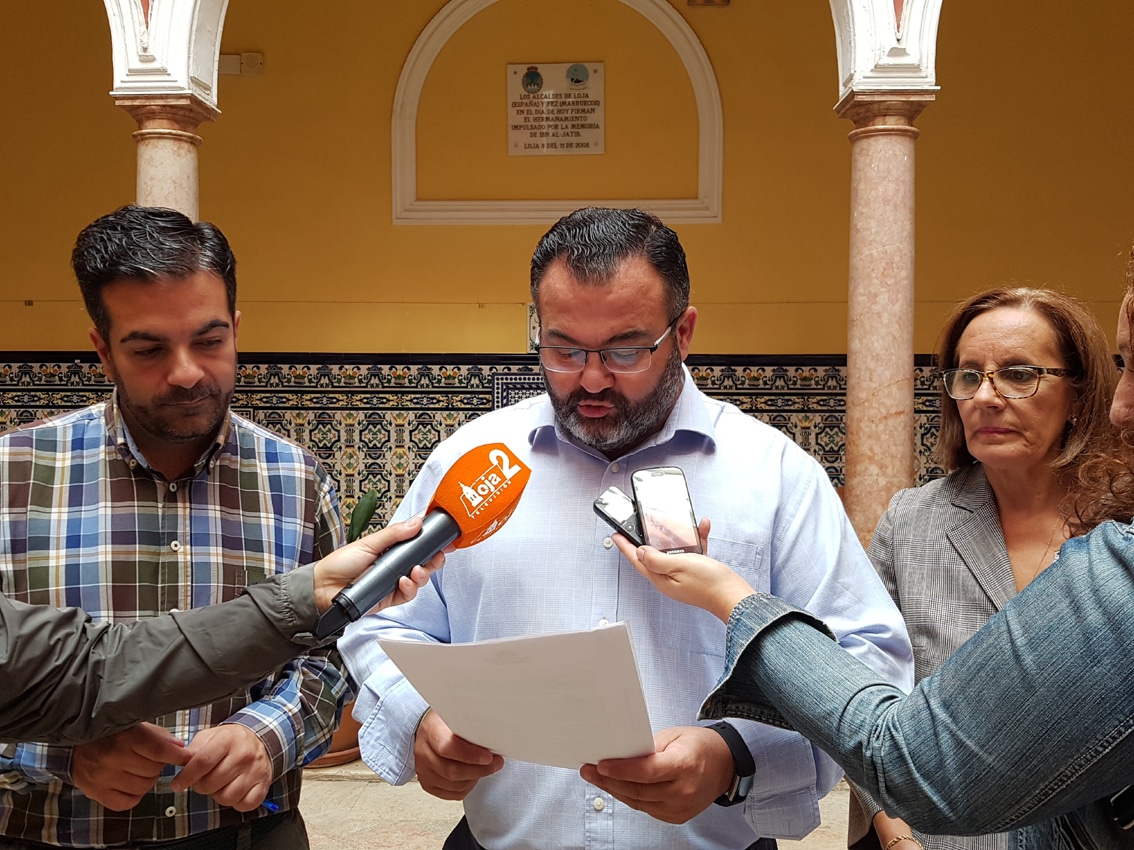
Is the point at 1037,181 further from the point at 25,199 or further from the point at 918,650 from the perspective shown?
the point at 25,199

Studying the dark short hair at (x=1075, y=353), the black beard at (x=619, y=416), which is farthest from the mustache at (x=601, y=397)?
the dark short hair at (x=1075, y=353)

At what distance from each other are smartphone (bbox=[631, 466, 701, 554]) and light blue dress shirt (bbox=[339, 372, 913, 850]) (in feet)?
0.73

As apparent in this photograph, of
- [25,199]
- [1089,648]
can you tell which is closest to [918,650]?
[1089,648]

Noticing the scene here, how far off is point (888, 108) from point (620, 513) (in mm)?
4132

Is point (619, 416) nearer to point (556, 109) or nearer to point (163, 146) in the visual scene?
point (163, 146)

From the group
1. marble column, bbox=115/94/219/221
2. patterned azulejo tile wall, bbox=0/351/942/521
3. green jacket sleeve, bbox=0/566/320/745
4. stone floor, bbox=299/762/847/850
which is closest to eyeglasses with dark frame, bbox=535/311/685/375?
green jacket sleeve, bbox=0/566/320/745

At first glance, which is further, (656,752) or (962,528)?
(962,528)

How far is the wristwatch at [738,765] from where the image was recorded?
166 cm

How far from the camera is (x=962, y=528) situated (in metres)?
2.39

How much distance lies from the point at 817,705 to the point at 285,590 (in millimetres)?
754

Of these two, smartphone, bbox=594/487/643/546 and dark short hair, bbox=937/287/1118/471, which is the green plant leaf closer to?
dark short hair, bbox=937/287/1118/471

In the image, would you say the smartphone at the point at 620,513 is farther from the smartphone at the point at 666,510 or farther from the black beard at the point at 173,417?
the black beard at the point at 173,417

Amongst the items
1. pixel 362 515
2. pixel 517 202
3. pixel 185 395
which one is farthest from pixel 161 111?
pixel 185 395

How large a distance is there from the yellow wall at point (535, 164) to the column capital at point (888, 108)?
7.58 feet
